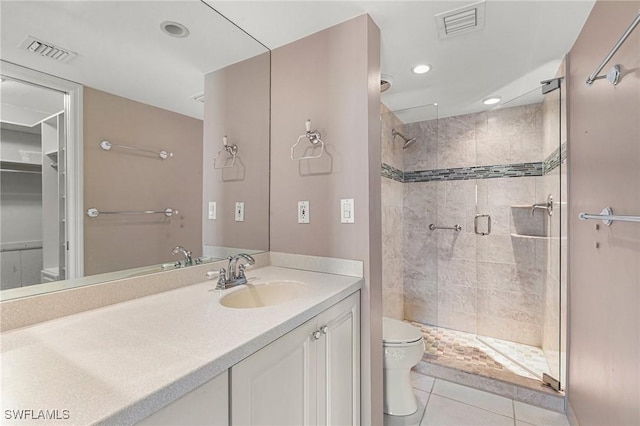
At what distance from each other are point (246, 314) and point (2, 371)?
22.7 inches

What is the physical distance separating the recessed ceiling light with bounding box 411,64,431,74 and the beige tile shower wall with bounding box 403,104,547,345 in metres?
0.80

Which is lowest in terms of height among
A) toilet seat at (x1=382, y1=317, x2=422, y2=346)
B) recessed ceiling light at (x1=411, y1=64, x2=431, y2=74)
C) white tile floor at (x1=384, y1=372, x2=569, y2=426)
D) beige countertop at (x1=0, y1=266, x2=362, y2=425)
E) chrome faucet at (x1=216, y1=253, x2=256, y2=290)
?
white tile floor at (x1=384, y1=372, x2=569, y2=426)

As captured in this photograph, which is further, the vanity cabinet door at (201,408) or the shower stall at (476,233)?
the shower stall at (476,233)

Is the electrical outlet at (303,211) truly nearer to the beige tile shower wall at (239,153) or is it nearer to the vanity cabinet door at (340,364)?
the beige tile shower wall at (239,153)

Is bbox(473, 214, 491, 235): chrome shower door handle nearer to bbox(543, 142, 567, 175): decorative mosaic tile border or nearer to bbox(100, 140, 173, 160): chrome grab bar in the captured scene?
bbox(543, 142, 567, 175): decorative mosaic tile border

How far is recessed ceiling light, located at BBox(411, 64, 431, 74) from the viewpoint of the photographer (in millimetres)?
1970

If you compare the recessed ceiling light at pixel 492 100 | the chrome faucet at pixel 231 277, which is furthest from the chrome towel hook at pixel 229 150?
the recessed ceiling light at pixel 492 100

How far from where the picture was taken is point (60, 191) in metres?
0.99

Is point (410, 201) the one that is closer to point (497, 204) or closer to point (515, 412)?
point (497, 204)

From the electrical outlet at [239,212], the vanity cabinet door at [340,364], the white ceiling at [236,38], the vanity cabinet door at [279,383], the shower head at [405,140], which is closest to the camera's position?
the vanity cabinet door at [279,383]

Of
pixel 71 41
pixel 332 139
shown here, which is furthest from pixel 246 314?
pixel 71 41

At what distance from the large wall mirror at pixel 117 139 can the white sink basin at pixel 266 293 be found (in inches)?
12.5

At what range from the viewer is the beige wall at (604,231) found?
3.31ft

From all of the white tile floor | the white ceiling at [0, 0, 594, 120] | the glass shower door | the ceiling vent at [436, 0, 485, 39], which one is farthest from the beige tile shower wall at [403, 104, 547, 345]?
the ceiling vent at [436, 0, 485, 39]
